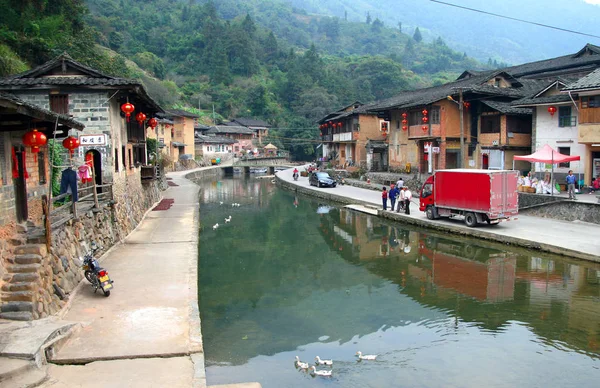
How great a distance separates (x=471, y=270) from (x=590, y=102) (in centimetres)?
1291

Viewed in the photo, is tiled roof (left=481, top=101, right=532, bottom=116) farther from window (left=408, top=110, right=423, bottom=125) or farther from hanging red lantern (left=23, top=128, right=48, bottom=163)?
hanging red lantern (left=23, top=128, right=48, bottom=163)

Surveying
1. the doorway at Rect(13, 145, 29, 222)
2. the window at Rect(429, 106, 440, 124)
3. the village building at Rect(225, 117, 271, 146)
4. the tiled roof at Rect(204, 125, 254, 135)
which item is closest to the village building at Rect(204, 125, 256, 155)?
the tiled roof at Rect(204, 125, 254, 135)

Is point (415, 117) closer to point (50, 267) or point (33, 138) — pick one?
point (33, 138)

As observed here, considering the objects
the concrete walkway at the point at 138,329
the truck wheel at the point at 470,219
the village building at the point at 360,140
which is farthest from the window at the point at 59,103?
the village building at the point at 360,140

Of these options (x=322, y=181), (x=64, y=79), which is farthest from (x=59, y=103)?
(x=322, y=181)

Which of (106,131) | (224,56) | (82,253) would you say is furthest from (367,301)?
(224,56)

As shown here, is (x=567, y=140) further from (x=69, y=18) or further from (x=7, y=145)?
(x=69, y=18)

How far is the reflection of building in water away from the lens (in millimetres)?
14680

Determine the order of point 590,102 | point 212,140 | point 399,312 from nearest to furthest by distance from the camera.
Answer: point 399,312 → point 590,102 → point 212,140

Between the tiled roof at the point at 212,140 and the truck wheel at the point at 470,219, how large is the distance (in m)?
56.2

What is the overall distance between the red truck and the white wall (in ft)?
23.7

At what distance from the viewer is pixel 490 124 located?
3338 centimetres

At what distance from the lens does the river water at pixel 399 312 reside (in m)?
9.55

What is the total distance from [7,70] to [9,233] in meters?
18.6
